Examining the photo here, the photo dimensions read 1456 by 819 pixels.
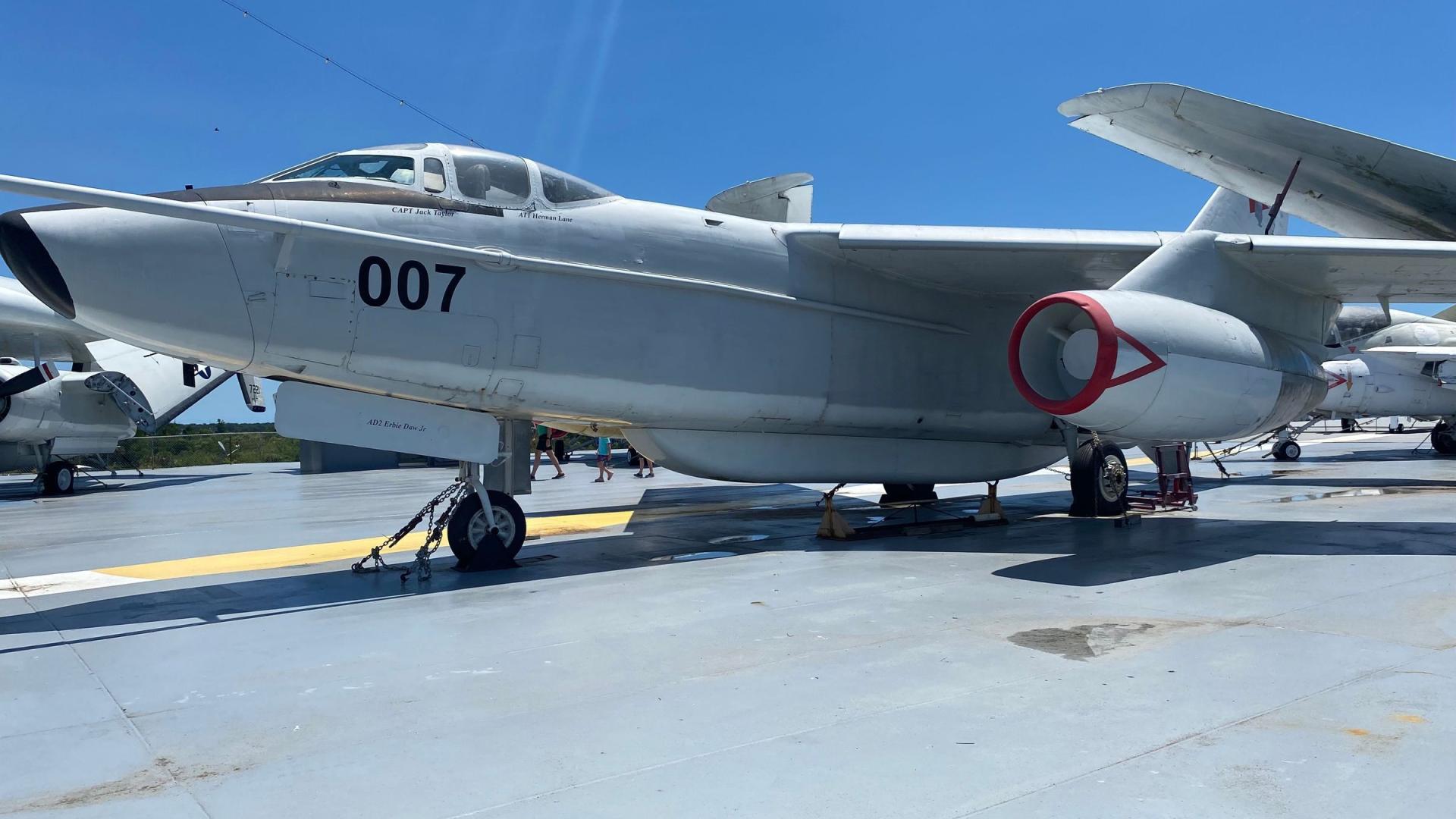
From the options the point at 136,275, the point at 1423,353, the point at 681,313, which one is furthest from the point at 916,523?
A: the point at 1423,353

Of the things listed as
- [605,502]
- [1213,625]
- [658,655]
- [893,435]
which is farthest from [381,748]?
[605,502]

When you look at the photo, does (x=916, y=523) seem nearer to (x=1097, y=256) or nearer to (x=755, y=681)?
(x=1097, y=256)

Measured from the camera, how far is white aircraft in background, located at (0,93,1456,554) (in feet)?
19.4

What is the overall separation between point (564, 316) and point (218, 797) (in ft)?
16.0

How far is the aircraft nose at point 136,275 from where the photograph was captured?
17.6 ft

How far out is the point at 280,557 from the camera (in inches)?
337

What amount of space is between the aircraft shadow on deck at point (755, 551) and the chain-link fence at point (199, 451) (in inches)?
958

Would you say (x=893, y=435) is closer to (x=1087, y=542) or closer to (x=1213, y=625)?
(x=1087, y=542)

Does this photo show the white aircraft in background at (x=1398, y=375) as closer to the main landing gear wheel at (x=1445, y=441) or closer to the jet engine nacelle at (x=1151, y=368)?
the main landing gear wheel at (x=1445, y=441)

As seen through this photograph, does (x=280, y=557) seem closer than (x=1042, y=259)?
Yes

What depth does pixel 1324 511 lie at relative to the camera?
34.6 feet

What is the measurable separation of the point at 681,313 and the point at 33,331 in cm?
1453

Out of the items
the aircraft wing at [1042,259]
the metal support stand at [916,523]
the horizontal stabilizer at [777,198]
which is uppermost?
the horizontal stabilizer at [777,198]

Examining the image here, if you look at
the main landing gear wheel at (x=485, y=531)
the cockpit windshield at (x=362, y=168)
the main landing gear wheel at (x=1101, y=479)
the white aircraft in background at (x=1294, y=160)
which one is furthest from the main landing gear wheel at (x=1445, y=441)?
the cockpit windshield at (x=362, y=168)
